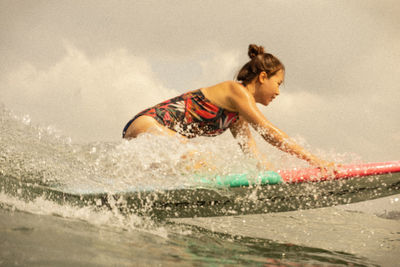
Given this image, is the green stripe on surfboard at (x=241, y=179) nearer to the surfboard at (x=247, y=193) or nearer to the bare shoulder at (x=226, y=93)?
the surfboard at (x=247, y=193)

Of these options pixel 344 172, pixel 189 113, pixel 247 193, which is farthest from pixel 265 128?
pixel 344 172

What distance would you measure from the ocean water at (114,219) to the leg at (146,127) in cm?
7

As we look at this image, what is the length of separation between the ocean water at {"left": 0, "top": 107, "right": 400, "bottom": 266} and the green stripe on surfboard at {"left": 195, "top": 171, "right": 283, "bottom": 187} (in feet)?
0.20

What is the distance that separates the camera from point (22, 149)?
11.3 ft

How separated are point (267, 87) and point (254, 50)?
12.9 inches

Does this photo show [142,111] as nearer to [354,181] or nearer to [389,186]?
[354,181]

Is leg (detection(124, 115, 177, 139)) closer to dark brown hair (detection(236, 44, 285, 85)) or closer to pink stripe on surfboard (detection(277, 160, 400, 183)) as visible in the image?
dark brown hair (detection(236, 44, 285, 85))

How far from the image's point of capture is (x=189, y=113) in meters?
2.66

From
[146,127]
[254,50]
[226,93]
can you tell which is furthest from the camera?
[254,50]

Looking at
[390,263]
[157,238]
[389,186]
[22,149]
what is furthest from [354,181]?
[22,149]

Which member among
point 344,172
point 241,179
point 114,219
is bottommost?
point 114,219

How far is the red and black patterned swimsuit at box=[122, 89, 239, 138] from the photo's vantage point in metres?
2.61

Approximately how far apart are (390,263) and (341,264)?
2.31 feet

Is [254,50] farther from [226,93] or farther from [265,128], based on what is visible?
[265,128]
